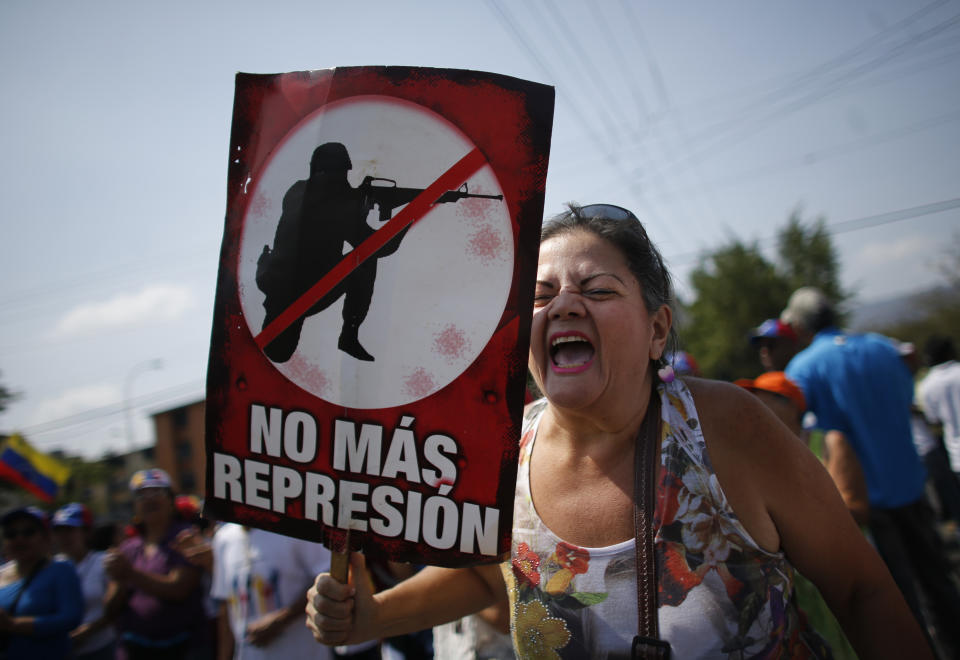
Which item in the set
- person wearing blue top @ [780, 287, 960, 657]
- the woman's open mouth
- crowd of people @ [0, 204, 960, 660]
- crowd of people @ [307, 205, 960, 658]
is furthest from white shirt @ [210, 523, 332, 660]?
person wearing blue top @ [780, 287, 960, 657]

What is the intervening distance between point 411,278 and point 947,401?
5283mm

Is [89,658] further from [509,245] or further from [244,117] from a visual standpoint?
[509,245]

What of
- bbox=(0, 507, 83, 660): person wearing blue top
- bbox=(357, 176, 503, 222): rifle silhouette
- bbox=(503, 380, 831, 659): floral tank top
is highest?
bbox=(357, 176, 503, 222): rifle silhouette

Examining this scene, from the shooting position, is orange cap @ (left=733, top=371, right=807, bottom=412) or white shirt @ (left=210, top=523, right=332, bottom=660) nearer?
orange cap @ (left=733, top=371, right=807, bottom=412)

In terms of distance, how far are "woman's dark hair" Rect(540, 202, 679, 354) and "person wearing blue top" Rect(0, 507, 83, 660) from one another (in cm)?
414

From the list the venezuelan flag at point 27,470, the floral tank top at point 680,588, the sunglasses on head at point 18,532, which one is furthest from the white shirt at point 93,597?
the venezuelan flag at point 27,470

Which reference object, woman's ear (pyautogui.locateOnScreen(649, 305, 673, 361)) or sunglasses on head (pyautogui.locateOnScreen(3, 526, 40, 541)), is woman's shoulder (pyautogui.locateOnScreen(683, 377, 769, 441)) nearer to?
woman's ear (pyautogui.locateOnScreen(649, 305, 673, 361))

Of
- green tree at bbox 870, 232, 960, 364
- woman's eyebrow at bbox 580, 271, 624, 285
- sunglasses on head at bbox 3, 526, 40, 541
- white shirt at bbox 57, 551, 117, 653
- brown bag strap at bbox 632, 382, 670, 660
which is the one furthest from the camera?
green tree at bbox 870, 232, 960, 364

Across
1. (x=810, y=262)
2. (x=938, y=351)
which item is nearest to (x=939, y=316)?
(x=810, y=262)

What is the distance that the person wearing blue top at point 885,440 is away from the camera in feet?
10.2

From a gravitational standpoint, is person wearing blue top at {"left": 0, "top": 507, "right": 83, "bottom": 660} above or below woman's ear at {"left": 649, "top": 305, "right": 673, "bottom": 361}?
below

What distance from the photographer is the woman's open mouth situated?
1.49m

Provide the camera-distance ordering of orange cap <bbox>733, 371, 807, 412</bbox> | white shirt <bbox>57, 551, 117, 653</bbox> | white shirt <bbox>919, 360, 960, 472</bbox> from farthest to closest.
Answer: white shirt <bbox>919, 360, 960, 472</bbox> < white shirt <bbox>57, 551, 117, 653</bbox> < orange cap <bbox>733, 371, 807, 412</bbox>

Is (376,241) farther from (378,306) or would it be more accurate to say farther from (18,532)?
(18,532)
